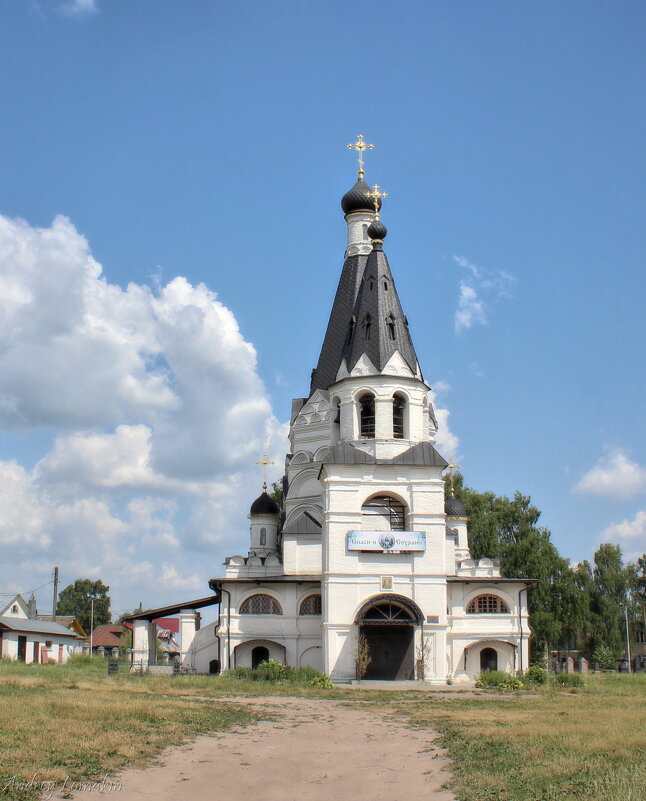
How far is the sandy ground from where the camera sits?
33.8ft

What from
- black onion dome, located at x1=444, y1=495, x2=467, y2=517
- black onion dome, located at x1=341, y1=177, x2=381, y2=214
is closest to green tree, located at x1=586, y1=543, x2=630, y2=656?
black onion dome, located at x1=444, y1=495, x2=467, y2=517

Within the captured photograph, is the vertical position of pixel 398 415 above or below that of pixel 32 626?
above

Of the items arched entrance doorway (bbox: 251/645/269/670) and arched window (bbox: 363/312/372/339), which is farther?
arched window (bbox: 363/312/372/339)

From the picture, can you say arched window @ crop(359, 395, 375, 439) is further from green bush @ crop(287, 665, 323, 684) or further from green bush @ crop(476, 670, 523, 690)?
green bush @ crop(476, 670, 523, 690)

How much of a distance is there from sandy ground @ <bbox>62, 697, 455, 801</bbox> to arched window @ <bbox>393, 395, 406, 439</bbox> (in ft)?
59.2

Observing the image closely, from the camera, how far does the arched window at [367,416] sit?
113 ft

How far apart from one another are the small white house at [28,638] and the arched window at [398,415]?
72.9 ft

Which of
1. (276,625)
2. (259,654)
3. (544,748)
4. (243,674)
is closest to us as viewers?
(544,748)

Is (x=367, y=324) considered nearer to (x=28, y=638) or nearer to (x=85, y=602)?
(x=28, y=638)

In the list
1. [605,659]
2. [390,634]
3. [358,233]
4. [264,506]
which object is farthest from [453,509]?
[605,659]

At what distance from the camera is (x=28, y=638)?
152ft

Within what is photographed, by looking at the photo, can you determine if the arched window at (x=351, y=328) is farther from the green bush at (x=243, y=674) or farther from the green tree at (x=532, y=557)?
the green tree at (x=532, y=557)

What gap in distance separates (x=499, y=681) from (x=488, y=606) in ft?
18.7

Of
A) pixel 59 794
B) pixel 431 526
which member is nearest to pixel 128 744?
pixel 59 794
